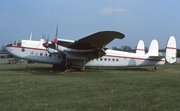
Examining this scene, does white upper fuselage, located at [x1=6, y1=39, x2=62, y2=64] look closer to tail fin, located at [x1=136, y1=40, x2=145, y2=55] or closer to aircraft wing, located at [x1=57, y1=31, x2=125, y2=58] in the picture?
aircraft wing, located at [x1=57, y1=31, x2=125, y2=58]

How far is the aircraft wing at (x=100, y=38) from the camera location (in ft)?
46.4

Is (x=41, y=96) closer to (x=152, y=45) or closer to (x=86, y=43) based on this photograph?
(x=86, y=43)

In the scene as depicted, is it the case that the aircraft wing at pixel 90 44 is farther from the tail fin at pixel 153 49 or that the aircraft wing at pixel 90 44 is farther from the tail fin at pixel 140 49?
the tail fin at pixel 153 49

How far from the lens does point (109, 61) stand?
19.7m

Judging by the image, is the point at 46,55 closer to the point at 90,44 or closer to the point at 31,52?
the point at 31,52

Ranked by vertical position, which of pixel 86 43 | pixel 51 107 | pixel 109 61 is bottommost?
pixel 51 107

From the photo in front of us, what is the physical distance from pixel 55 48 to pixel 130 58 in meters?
7.73

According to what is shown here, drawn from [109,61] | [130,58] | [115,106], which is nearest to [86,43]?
[109,61]

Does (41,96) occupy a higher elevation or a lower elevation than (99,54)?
lower

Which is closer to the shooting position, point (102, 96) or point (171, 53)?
point (102, 96)

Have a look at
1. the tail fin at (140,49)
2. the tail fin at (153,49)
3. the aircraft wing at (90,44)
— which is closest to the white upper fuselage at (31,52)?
the aircraft wing at (90,44)

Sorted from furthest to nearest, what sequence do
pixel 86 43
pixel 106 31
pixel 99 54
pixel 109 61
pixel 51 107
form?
pixel 109 61
pixel 99 54
pixel 86 43
pixel 106 31
pixel 51 107

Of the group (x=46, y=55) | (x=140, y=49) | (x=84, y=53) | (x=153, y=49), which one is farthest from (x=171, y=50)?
(x=46, y=55)

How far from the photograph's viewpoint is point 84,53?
57.1 ft
